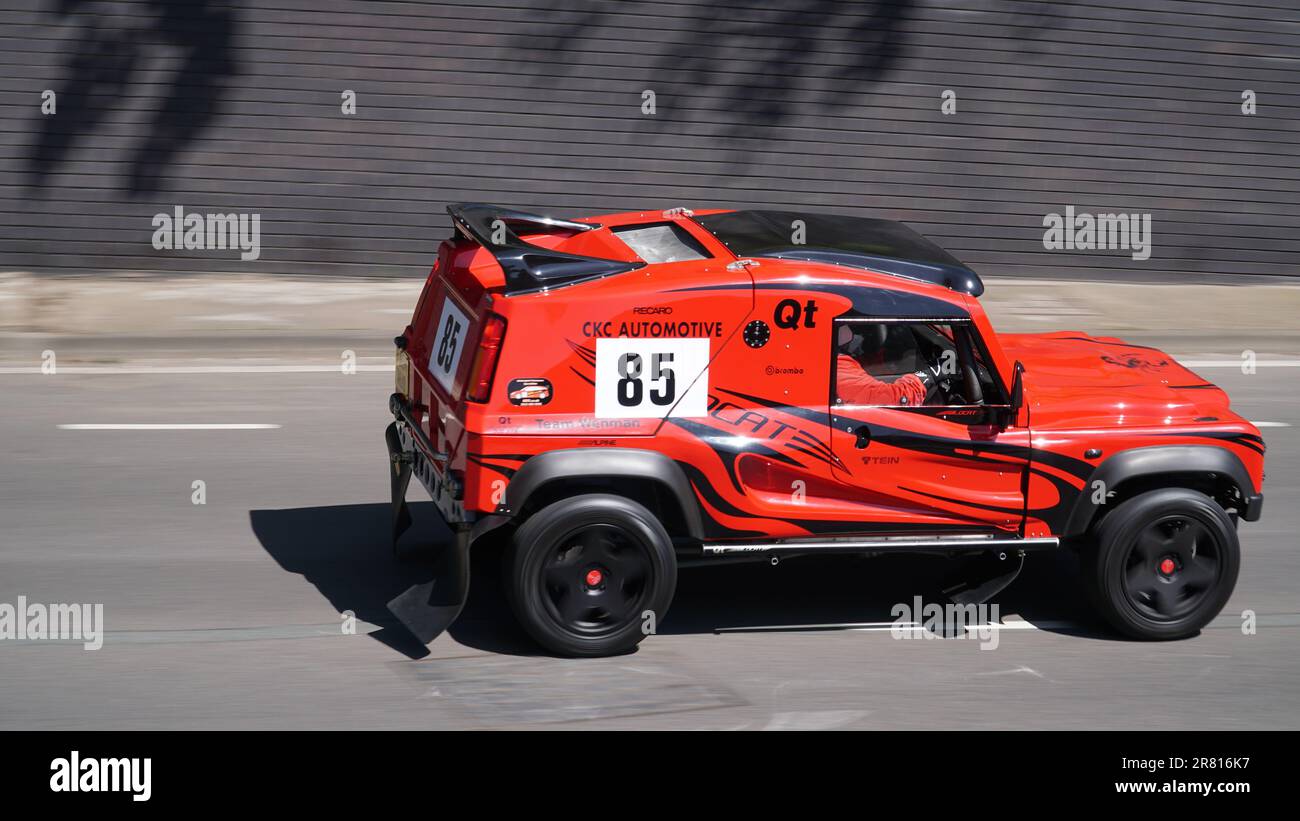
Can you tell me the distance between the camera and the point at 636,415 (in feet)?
19.9

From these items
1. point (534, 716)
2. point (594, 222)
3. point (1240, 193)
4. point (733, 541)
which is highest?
point (1240, 193)

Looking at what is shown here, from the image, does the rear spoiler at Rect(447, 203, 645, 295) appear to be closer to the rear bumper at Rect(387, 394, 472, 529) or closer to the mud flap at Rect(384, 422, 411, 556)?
the rear bumper at Rect(387, 394, 472, 529)

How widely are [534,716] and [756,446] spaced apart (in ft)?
4.79

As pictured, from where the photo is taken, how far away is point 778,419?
6156mm

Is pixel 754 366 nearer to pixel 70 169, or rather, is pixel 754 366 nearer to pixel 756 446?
pixel 756 446

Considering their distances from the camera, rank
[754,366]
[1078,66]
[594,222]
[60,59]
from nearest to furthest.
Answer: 1. [754,366]
2. [594,222]
3. [60,59]
4. [1078,66]

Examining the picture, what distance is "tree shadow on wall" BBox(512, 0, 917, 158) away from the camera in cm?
1573

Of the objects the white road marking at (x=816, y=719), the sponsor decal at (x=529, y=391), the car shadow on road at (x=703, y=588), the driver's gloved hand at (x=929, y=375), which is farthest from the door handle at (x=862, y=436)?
the sponsor decal at (x=529, y=391)

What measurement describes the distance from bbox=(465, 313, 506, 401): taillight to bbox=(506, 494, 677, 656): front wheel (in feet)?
1.86

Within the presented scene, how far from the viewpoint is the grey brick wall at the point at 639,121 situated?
49.5 feet

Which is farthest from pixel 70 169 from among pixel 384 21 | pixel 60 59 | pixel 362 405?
pixel 362 405

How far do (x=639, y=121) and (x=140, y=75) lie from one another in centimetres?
525
